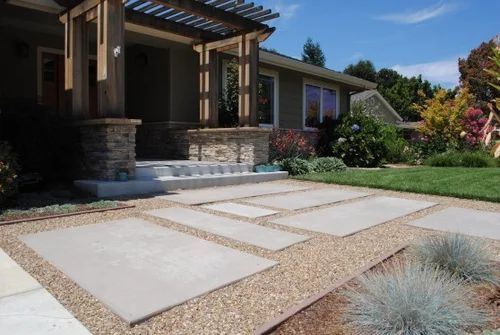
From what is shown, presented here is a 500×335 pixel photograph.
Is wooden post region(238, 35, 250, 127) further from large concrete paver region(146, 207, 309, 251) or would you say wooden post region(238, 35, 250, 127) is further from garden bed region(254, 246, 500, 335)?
garden bed region(254, 246, 500, 335)

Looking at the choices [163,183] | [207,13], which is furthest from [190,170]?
[207,13]

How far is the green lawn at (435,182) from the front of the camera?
7486 millimetres

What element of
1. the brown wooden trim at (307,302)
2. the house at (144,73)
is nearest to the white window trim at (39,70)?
the house at (144,73)

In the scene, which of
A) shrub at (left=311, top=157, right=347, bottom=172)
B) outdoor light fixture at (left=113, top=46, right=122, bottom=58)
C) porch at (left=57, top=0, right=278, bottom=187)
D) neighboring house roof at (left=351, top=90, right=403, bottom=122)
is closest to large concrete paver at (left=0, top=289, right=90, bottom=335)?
porch at (left=57, top=0, right=278, bottom=187)

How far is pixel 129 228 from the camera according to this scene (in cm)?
469

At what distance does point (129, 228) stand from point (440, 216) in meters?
4.07

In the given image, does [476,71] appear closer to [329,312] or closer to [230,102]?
[230,102]

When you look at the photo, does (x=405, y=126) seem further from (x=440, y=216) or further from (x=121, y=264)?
(x=121, y=264)

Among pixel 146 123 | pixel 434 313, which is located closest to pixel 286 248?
pixel 434 313

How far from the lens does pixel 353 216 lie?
569 centimetres

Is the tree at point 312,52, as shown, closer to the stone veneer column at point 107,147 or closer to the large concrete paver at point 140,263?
the stone veneer column at point 107,147

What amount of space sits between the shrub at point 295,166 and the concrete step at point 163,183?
2.08 feet

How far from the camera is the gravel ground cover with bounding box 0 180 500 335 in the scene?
2.51 m

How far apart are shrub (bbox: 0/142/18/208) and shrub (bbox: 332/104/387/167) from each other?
940 centimetres
